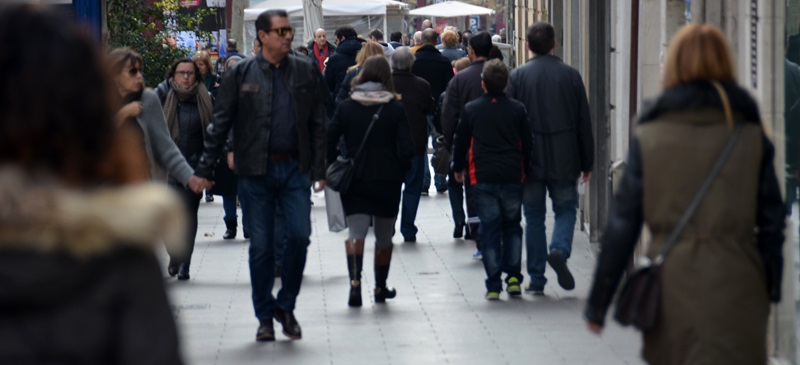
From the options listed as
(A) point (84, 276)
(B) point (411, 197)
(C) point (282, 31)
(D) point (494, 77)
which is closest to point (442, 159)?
(B) point (411, 197)

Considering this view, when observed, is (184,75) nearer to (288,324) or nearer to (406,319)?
(406,319)

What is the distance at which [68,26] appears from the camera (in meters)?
2.66

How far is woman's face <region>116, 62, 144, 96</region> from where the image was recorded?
340 inches

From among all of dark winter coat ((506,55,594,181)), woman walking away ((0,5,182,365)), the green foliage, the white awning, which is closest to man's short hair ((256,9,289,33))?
dark winter coat ((506,55,594,181))

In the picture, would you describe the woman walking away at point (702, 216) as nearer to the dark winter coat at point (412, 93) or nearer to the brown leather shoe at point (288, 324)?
the brown leather shoe at point (288, 324)

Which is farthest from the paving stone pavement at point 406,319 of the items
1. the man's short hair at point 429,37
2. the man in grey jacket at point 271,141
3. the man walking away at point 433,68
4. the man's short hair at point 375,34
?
the man's short hair at point 375,34

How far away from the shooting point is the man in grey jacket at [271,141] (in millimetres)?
8461

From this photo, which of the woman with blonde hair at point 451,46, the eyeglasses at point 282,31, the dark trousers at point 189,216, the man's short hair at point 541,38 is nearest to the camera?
the eyeglasses at point 282,31

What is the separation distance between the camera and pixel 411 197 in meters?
13.8

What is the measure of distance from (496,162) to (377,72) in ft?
3.28

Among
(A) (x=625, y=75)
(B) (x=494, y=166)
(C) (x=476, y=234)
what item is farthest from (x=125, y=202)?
(C) (x=476, y=234)

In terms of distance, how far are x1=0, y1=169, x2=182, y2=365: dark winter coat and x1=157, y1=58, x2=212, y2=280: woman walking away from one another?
29.4 feet

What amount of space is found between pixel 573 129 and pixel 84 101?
25.9ft

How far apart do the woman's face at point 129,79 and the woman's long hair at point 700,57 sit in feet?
14.3
